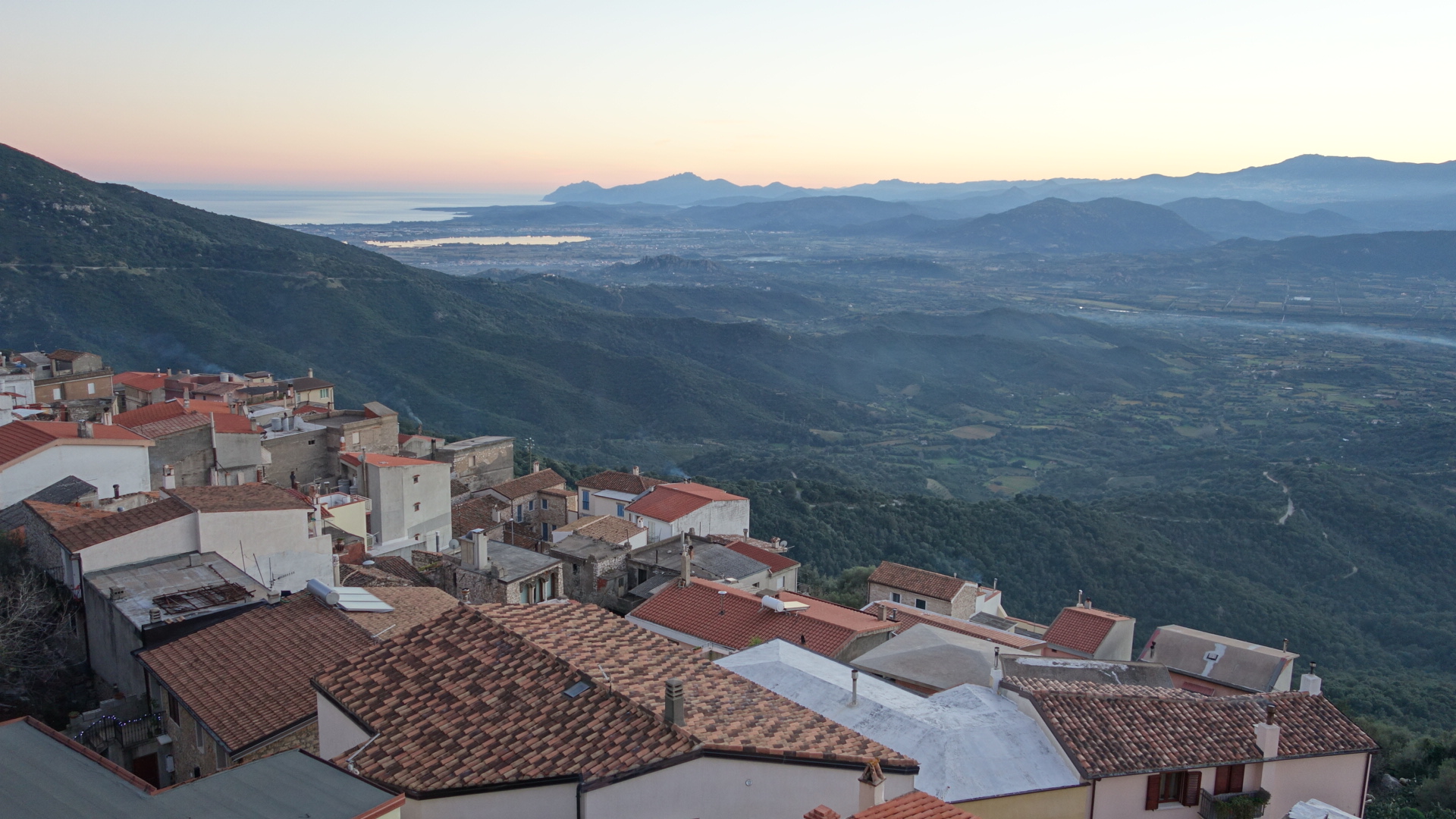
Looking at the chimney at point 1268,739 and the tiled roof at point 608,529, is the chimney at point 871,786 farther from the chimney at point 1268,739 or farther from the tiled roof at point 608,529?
the tiled roof at point 608,529

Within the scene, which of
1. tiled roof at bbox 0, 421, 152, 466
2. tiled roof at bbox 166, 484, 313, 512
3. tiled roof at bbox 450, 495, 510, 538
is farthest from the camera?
tiled roof at bbox 450, 495, 510, 538

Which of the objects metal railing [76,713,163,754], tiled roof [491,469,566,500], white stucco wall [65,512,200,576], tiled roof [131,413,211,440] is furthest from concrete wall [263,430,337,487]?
metal railing [76,713,163,754]

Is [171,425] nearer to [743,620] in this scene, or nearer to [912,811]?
[743,620]

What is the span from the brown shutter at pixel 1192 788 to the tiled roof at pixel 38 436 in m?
18.5

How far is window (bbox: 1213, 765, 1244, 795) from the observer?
1006 centimetres

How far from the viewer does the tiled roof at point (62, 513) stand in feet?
46.5

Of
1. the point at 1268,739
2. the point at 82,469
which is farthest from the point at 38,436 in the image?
the point at 1268,739

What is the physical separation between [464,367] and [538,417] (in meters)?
8.57

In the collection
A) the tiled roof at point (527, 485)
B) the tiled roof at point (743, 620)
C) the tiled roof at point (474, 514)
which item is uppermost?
the tiled roof at point (743, 620)

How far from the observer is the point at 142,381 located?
33.7 m

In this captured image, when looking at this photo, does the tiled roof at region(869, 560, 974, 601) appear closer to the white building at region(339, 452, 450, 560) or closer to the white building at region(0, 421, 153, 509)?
the white building at region(339, 452, 450, 560)

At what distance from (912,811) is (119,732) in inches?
325

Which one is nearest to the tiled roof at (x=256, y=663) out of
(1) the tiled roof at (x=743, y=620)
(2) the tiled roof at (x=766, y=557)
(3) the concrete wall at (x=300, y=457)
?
(1) the tiled roof at (x=743, y=620)

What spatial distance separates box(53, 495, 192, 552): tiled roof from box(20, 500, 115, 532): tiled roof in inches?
10.3
